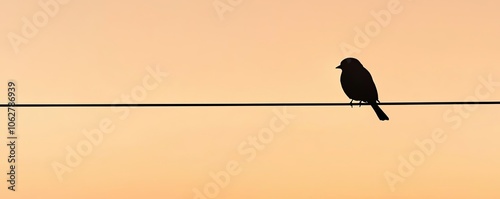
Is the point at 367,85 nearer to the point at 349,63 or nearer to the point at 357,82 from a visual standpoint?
the point at 357,82

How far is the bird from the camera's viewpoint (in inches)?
138

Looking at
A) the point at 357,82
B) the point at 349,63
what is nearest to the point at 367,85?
the point at 357,82

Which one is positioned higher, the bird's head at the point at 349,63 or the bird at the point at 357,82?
the bird's head at the point at 349,63

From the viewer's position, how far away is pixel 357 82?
11.8 feet

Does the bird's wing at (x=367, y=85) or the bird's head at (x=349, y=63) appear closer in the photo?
the bird's wing at (x=367, y=85)

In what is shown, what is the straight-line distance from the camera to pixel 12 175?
3.49 metres

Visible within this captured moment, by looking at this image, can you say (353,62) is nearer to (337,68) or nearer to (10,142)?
(337,68)

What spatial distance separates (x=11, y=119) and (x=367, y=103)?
1.88 meters

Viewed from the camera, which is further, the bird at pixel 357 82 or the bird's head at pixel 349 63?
the bird's head at pixel 349 63

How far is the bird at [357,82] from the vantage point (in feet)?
11.5

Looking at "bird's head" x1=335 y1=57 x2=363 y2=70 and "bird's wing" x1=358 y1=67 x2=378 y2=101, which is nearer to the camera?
"bird's wing" x1=358 y1=67 x2=378 y2=101

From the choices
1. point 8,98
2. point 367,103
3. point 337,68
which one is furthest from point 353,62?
point 8,98

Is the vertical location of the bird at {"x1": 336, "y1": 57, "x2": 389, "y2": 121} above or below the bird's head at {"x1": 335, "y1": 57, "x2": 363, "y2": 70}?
below

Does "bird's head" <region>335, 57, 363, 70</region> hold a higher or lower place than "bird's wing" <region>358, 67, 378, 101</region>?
higher
